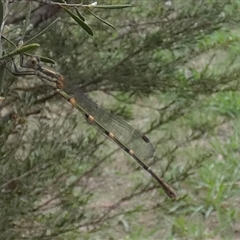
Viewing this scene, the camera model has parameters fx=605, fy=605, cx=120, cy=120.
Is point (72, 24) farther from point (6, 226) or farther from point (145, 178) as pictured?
point (145, 178)

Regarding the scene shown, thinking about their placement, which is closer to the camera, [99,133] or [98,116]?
[98,116]

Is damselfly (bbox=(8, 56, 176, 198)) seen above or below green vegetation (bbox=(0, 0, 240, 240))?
above

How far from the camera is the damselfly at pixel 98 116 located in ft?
2.07

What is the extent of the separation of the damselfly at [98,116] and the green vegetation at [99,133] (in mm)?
73

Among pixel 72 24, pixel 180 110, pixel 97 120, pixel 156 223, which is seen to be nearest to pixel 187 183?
pixel 156 223

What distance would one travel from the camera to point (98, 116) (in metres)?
0.78

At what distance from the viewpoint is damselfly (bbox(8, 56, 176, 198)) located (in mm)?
631

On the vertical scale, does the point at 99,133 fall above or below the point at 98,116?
below

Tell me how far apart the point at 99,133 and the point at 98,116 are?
0.75m

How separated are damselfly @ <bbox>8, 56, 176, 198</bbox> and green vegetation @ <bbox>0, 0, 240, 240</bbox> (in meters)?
0.07

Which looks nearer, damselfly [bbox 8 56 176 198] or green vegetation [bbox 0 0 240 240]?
damselfly [bbox 8 56 176 198]

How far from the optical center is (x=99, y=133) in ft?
5.03

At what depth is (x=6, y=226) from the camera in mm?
1236

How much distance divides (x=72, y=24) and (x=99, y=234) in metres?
0.81
